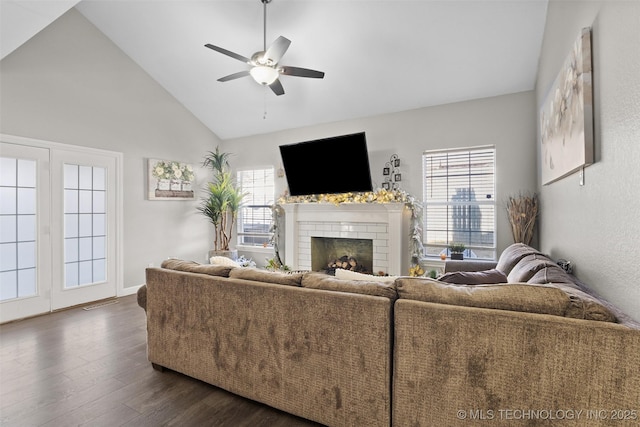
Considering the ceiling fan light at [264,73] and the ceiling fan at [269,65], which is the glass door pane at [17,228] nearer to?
the ceiling fan at [269,65]

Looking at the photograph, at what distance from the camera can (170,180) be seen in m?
5.30

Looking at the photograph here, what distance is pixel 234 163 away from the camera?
627 cm

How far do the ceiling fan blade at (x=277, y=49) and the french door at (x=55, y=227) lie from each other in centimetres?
307

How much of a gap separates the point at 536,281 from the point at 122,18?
18.1 feet

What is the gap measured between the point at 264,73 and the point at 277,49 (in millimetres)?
274

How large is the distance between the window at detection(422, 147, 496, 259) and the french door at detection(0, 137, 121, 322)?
4.65 metres

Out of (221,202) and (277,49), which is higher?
(277,49)

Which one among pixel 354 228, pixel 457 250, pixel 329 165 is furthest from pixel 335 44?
pixel 457 250

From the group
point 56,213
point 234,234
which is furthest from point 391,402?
point 234,234

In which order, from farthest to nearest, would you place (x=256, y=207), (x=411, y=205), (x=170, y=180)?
(x=256, y=207) < (x=170, y=180) < (x=411, y=205)

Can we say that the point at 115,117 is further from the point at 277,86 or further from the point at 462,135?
the point at 462,135

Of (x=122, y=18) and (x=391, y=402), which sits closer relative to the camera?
(x=391, y=402)

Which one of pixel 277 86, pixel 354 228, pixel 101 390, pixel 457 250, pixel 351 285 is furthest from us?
pixel 354 228

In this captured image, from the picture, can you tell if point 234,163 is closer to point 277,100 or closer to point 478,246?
point 277,100
